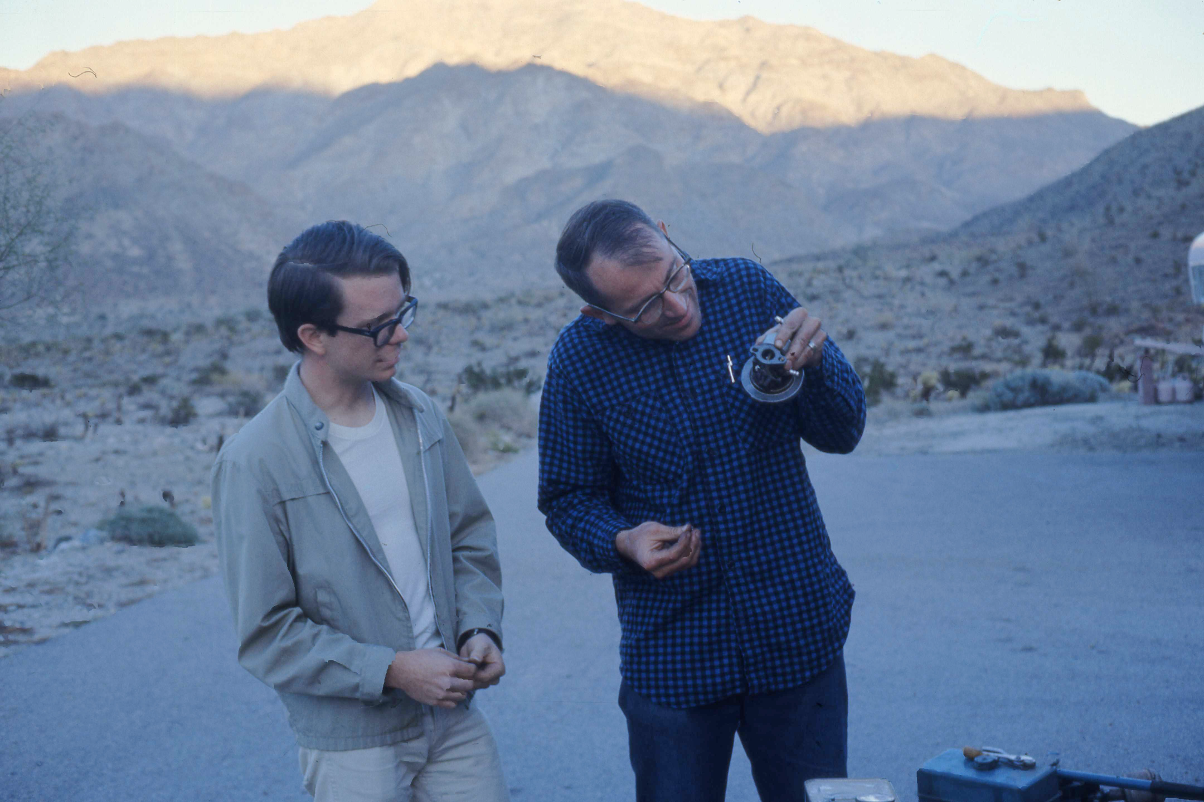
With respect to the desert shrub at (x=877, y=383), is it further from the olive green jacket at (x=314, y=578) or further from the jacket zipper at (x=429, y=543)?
the olive green jacket at (x=314, y=578)

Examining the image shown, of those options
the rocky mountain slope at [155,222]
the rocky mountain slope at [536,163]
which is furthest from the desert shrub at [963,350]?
the rocky mountain slope at [536,163]

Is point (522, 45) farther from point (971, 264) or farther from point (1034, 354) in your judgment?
point (1034, 354)

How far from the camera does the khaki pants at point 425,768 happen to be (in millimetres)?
2301

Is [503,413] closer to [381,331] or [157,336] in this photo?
[381,331]

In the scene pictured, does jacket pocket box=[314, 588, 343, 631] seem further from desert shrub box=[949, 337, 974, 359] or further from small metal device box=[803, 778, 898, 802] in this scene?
desert shrub box=[949, 337, 974, 359]

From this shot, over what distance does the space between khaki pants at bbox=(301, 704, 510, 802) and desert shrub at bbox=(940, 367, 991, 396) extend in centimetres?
1724

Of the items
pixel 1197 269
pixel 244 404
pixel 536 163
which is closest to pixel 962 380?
pixel 1197 269

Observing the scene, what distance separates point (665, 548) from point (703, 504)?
0.19 metres

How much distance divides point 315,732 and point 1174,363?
764 inches

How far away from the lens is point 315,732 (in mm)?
2311

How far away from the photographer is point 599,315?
2389 mm

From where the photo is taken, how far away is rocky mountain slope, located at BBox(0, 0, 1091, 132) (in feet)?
400

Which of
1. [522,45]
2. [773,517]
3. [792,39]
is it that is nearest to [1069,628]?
[773,517]

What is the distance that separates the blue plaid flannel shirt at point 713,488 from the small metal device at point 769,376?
0.13m
